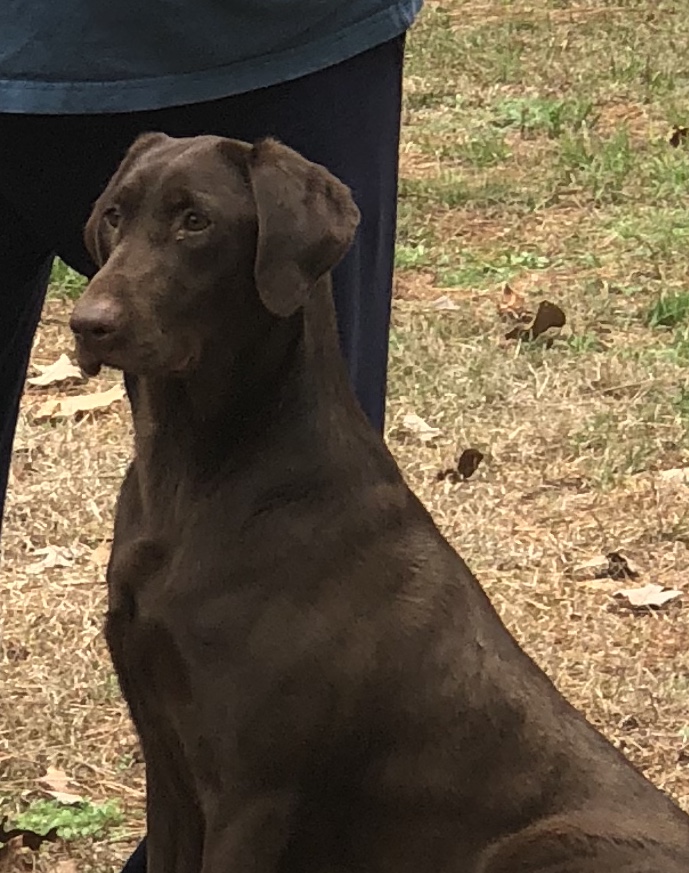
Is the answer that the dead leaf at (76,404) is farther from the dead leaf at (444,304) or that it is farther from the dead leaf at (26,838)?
the dead leaf at (26,838)

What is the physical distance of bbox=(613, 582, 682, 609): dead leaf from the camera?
142 inches

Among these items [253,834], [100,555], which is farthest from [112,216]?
[100,555]

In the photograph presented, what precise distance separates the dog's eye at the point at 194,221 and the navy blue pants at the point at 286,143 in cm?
33

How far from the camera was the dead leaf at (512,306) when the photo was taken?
5.09 m

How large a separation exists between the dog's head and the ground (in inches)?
48.6

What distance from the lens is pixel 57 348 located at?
16.4 ft

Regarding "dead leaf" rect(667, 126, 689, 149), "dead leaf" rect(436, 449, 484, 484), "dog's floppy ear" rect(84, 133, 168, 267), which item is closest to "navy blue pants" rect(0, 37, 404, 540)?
"dog's floppy ear" rect(84, 133, 168, 267)

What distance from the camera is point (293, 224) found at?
2.00 meters

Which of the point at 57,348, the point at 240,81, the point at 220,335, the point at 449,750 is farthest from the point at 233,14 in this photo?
the point at 57,348

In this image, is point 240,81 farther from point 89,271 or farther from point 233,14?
point 89,271

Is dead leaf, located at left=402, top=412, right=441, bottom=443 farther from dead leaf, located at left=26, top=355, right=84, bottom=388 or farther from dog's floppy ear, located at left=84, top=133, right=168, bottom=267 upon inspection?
dog's floppy ear, located at left=84, top=133, right=168, bottom=267

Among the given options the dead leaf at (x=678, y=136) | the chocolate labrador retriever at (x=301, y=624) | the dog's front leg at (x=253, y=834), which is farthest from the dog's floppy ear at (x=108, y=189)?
the dead leaf at (x=678, y=136)

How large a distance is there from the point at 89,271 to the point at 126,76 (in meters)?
0.31

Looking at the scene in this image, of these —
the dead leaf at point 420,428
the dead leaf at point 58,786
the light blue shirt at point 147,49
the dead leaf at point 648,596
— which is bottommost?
the dead leaf at point 58,786
